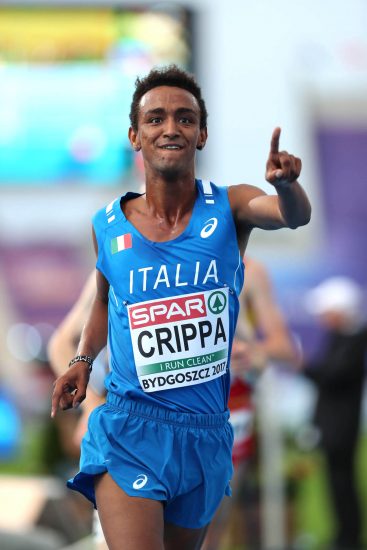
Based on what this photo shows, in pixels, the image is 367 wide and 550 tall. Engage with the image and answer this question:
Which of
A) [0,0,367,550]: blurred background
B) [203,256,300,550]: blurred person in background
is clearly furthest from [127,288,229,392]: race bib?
[0,0,367,550]: blurred background

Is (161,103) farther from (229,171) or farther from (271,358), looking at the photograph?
(229,171)

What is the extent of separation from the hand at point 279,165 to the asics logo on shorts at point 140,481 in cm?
105

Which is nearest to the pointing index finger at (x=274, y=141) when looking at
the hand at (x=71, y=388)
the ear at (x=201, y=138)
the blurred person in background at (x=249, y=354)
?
the ear at (x=201, y=138)

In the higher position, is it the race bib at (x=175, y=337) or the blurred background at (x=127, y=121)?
the race bib at (x=175, y=337)

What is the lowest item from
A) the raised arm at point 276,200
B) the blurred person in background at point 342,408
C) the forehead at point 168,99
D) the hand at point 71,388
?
the blurred person in background at point 342,408

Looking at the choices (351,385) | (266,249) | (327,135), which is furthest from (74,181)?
(351,385)

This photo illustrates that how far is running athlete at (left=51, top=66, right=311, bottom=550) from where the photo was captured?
4477 millimetres

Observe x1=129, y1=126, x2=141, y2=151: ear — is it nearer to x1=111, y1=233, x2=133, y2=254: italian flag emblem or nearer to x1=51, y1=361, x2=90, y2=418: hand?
x1=111, y1=233, x2=133, y2=254: italian flag emblem

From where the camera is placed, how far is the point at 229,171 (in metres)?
19.4

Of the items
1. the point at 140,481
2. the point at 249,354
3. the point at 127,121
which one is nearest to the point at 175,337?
the point at 140,481

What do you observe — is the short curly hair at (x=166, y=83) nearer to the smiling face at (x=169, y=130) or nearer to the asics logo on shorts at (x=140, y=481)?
the smiling face at (x=169, y=130)

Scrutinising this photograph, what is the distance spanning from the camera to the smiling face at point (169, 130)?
448cm

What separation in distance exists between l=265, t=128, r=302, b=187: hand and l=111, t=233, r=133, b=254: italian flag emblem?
0.68m

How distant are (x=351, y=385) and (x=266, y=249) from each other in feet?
15.0
